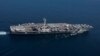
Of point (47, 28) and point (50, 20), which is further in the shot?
point (50, 20)

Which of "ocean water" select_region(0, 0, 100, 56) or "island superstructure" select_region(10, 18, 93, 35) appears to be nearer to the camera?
"ocean water" select_region(0, 0, 100, 56)

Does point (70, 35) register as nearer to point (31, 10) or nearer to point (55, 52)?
point (55, 52)

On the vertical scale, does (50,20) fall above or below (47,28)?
above

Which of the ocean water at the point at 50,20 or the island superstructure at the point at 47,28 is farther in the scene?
the island superstructure at the point at 47,28
